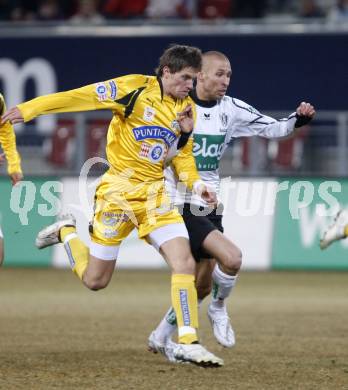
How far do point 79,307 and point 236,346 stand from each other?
3.78m

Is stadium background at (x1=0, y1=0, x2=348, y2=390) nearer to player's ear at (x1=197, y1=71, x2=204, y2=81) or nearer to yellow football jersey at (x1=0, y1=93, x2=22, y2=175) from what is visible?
yellow football jersey at (x1=0, y1=93, x2=22, y2=175)

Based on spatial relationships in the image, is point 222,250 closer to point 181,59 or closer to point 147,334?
point 181,59

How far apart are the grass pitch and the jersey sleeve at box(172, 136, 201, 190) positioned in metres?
1.49

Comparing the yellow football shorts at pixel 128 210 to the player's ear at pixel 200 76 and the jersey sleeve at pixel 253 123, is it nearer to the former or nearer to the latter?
the player's ear at pixel 200 76

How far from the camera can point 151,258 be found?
1712cm

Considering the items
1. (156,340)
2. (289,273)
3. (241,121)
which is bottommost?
(289,273)

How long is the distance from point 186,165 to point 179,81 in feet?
2.44

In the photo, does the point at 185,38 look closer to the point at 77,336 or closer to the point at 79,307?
the point at 79,307

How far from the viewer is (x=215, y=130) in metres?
9.43

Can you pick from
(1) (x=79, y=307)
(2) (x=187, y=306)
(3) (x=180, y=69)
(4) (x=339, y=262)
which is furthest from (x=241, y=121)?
(4) (x=339, y=262)

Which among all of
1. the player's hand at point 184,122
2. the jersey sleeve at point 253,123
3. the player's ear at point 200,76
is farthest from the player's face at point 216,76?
the player's hand at point 184,122

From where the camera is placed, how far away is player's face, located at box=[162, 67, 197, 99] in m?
8.29

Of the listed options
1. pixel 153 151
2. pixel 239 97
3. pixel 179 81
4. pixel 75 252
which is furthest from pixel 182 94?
pixel 239 97

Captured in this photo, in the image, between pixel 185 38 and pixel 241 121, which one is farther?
pixel 185 38
